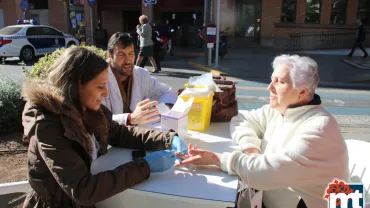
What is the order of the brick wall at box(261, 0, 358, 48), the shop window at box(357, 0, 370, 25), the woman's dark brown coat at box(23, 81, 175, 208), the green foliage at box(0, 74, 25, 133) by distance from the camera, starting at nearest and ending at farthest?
the woman's dark brown coat at box(23, 81, 175, 208) < the green foliage at box(0, 74, 25, 133) < the brick wall at box(261, 0, 358, 48) < the shop window at box(357, 0, 370, 25)

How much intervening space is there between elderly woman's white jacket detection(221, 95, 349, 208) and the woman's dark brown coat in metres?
0.56

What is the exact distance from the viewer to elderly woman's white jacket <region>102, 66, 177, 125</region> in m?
2.95

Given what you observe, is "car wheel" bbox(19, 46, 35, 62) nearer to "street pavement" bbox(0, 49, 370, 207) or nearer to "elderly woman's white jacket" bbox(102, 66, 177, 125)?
"street pavement" bbox(0, 49, 370, 207)

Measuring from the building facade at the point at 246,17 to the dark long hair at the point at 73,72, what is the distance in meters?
17.6

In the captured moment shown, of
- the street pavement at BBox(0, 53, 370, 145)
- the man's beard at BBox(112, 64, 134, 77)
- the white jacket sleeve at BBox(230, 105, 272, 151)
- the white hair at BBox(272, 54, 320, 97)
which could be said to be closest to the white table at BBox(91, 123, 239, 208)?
the white jacket sleeve at BBox(230, 105, 272, 151)

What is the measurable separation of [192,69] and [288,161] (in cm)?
1055

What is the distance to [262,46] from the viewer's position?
19.9 metres

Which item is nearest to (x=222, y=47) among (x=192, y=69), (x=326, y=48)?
(x=192, y=69)

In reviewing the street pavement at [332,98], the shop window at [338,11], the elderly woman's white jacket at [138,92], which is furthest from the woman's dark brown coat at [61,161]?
the shop window at [338,11]

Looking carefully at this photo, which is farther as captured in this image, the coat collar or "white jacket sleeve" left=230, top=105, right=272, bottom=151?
"white jacket sleeve" left=230, top=105, right=272, bottom=151

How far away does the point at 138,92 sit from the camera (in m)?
3.21

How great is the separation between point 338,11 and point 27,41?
16.7 metres

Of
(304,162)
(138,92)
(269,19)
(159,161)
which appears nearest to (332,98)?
(138,92)

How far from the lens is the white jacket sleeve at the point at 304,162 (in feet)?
5.80
